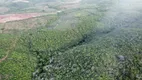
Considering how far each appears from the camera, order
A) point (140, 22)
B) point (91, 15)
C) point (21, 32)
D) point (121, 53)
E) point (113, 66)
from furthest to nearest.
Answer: point (91, 15)
point (140, 22)
point (21, 32)
point (121, 53)
point (113, 66)

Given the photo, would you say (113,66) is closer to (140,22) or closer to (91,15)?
(140,22)

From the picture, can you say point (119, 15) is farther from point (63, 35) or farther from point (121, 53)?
point (121, 53)

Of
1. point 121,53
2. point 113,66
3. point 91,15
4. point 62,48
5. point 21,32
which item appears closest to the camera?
point 113,66

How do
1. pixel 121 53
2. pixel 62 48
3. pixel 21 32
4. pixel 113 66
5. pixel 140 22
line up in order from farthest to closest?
pixel 140 22 → pixel 21 32 → pixel 62 48 → pixel 121 53 → pixel 113 66

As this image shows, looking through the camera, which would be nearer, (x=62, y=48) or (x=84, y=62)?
(x=84, y=62)

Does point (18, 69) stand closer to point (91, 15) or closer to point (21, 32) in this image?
point (21, 32)

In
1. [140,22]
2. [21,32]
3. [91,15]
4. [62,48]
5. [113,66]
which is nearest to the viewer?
[113,66]

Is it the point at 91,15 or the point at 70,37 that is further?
the point at 91,15

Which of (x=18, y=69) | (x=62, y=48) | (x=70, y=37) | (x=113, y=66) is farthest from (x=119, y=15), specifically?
(x=18, y=69)
